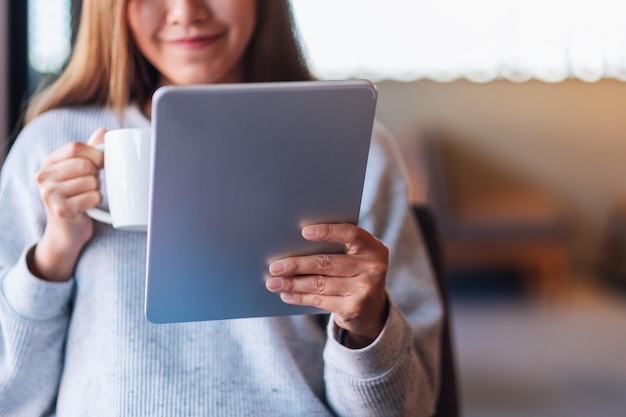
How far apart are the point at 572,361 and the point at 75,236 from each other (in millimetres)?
2345

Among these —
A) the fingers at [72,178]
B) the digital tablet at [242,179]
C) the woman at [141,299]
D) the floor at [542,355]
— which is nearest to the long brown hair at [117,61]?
the woman at [141,299]

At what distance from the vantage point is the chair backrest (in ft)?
3.22

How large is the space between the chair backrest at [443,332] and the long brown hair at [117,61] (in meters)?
0.29

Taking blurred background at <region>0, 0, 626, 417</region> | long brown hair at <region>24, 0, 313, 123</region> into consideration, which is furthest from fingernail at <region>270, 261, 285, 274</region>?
blurred background at <region>0, 0, 626, 417</region>

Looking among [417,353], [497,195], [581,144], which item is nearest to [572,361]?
[497,195]

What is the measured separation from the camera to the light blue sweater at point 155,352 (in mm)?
834

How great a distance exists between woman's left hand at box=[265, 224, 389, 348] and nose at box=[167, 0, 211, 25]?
1.18 feet

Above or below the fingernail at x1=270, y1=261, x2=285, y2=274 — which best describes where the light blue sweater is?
below

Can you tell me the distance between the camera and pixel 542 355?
2859 mm

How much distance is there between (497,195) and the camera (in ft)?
12.9

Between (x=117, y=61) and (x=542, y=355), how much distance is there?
2279mm

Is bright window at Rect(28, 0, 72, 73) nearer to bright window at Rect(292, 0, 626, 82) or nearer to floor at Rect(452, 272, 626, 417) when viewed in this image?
floor at Rect(452, 272, 626, 417)

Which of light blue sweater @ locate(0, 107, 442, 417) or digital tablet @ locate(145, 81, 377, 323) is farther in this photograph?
light blue sweater @ locate(0, 107, 442, 417)

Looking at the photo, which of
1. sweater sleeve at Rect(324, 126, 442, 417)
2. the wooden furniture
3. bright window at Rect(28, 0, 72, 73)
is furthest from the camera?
→ the wooden furniture
